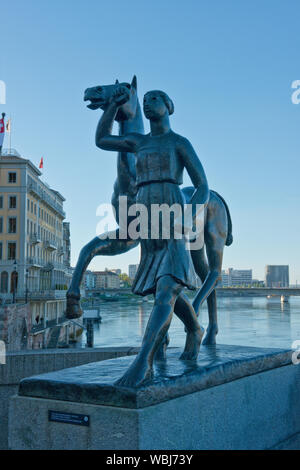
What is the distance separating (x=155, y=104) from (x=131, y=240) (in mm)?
1220

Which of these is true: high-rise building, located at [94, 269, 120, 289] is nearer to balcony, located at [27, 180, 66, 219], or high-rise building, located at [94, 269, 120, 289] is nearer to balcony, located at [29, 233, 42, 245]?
balcony, located at [27, 180, 66, 219]

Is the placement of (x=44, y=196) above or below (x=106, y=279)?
above

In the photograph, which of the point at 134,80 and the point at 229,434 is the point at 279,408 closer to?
the point at 229,434

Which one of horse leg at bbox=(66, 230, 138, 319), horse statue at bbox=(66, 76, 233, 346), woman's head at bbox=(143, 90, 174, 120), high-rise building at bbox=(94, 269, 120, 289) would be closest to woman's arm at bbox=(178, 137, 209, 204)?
woman's head at bbox=(143, 90, 174, 120)

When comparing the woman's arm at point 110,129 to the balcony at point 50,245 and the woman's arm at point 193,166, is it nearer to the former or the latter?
the woman's arm at point 193,166

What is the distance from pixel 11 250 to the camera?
139 ft

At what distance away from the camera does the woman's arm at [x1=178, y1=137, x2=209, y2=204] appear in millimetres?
4207

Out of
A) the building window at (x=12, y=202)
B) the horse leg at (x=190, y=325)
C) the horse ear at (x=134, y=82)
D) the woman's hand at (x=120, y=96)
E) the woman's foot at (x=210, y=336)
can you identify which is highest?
the building window at (x=12, y=202)

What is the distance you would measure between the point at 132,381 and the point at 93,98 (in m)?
2.59

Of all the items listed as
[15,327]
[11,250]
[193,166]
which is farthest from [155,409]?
[11,250]

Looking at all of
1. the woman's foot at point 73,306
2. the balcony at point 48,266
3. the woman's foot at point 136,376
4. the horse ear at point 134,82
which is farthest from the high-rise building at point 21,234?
the woman's foot at point 136,376

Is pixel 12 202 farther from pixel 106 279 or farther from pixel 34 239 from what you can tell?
pixel 106 279

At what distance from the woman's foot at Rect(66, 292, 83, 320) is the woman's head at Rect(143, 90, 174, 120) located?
1.68m

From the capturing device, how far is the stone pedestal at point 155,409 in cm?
326
